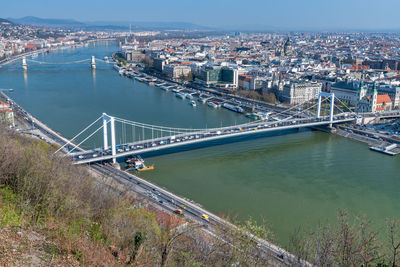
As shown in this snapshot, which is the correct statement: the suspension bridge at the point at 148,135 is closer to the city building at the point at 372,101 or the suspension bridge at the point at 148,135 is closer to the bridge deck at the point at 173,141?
the bridge deck at the point at 173,141

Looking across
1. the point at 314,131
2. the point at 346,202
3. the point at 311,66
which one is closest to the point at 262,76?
the point at 311,66

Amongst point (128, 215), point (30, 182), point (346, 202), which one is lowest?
point (346, 202)

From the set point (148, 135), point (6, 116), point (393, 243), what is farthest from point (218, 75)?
point (393, 243)

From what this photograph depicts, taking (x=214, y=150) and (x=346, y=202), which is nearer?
(x=346, y=202)

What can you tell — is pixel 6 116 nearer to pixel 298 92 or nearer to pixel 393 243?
pixel 393 243

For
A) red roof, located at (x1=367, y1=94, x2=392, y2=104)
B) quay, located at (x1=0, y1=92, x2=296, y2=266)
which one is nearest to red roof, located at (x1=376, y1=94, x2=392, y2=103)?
red roof, located at (x1=367, y1=94, x2=392, y2=104)

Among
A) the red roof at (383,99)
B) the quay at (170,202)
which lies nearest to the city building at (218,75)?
the red roof at (383,99)

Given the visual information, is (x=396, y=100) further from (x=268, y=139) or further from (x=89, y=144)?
(x=89, y=144)

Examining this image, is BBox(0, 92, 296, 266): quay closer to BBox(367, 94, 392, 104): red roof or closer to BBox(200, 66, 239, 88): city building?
BBox(367, 94, 392, 104): red roof
